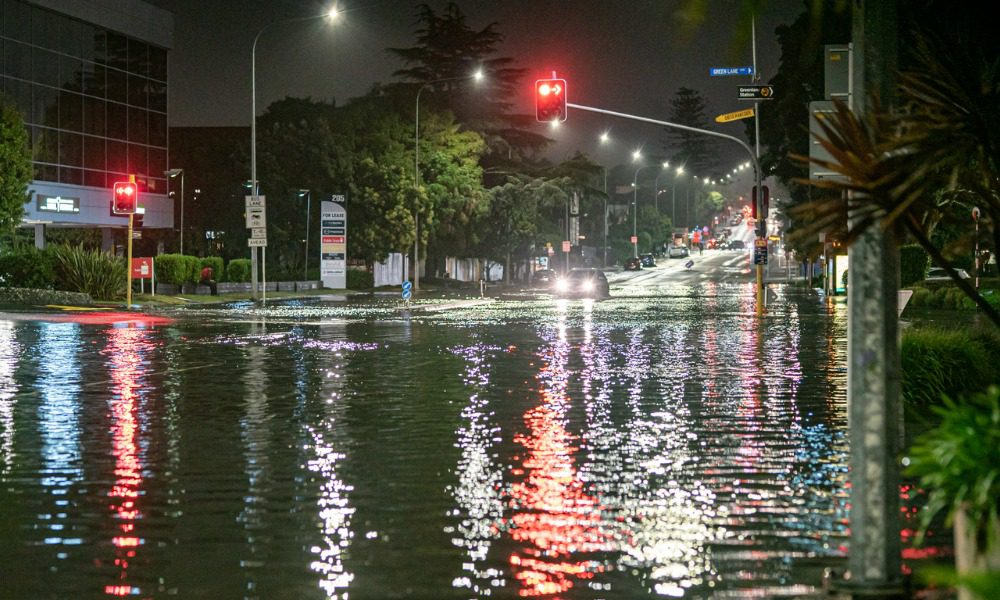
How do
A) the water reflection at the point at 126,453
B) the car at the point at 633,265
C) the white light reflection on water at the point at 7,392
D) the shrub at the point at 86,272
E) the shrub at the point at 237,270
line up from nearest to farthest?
the water reflection at the point at 126,453 → the white light reflection on water at the point at 7,392 → the shrub at the point at 86,272 → the shrub at the point at 237,270 → the car at the point at 633,265

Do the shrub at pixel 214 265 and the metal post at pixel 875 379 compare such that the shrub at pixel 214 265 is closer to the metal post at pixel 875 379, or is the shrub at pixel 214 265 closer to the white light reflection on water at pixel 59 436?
the white light reflection on water at pixel 59 436

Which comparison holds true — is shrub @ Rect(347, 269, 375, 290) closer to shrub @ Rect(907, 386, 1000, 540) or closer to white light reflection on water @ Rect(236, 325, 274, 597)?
white light reflection on water @ Rect(236, 325, 274, 597)

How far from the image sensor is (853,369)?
21.6 ft

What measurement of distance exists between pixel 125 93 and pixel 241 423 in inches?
2641

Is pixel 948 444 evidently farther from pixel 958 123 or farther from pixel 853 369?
pixel 958 123

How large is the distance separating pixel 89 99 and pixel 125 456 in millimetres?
66092

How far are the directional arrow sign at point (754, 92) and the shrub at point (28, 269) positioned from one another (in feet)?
83.8

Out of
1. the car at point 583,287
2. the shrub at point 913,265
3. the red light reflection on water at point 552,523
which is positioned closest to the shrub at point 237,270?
the car at point 583,287

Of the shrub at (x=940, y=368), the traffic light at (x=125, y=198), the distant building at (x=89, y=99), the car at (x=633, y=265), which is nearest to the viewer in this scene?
the shrub at (x=940, y=368)

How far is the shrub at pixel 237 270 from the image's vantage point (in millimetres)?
65312

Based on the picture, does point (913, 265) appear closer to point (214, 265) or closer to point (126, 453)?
point (214, 265)

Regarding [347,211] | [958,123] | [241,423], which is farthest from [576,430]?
[347,211]

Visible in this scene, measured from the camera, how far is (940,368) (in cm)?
1631

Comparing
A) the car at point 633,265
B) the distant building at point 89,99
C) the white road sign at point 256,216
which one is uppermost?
the distant building at point 89,99
